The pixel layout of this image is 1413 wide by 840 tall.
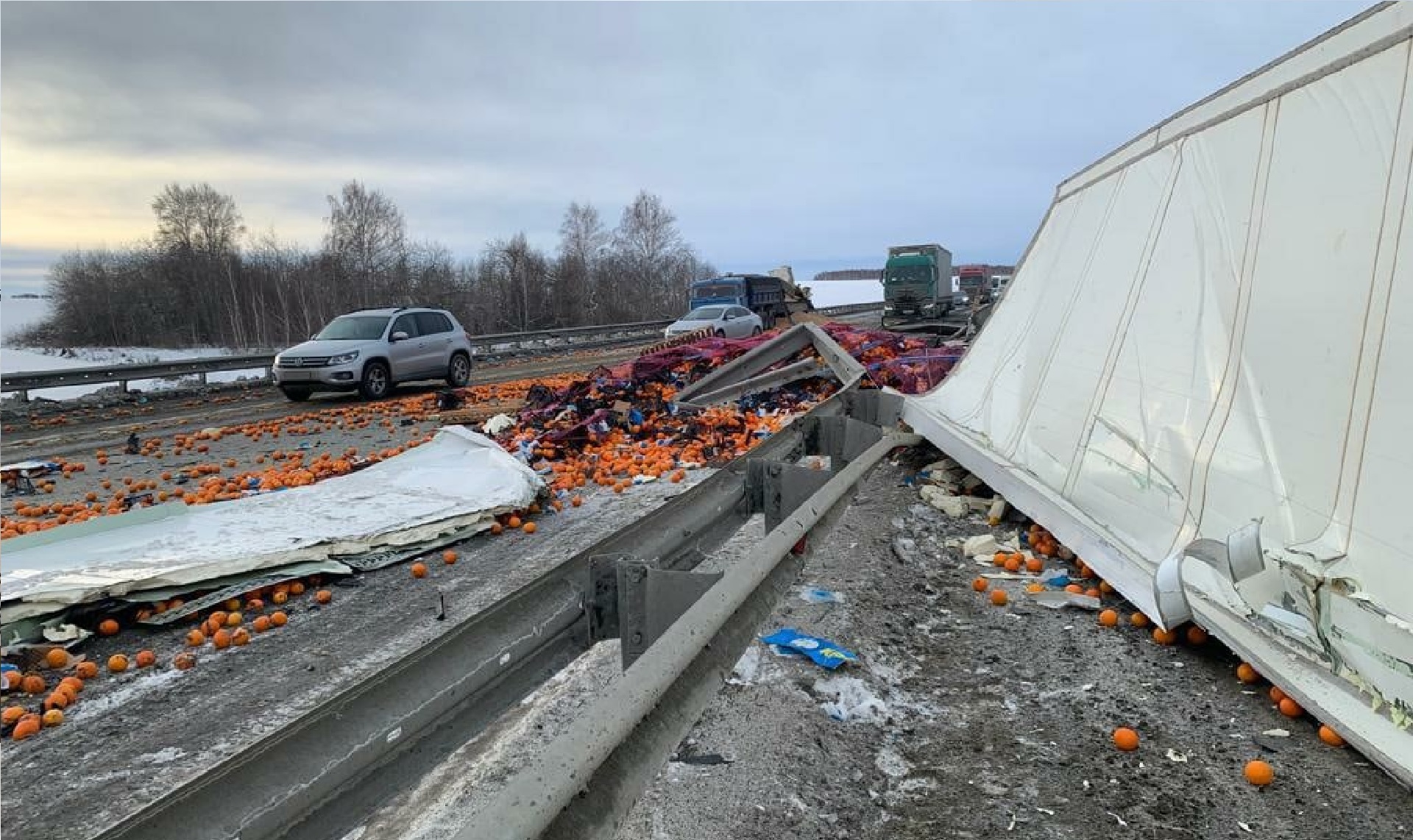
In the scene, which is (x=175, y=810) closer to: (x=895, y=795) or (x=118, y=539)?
(x=895, y=795)

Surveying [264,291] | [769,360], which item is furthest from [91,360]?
[769,360]

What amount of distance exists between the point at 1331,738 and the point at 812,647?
2034 millimetres

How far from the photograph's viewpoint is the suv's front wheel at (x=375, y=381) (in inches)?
641

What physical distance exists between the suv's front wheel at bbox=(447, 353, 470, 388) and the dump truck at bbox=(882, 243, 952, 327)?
22.0m

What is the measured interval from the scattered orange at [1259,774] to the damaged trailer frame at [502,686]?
5.68 feet

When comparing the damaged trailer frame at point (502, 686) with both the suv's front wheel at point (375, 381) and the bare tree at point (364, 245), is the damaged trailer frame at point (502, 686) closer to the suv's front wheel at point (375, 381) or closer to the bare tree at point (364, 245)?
the suv's front wheel at point (375, 381)

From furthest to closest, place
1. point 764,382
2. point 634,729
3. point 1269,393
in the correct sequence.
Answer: point 764,382 < point 1269,393 < point 634,729

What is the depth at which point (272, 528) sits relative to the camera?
5.73 meters

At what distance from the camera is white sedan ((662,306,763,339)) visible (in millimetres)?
25531

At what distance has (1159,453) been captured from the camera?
13.5ft

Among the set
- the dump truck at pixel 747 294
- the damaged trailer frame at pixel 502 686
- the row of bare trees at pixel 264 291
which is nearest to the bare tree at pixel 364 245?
the row of bare trees at pixel 264 291

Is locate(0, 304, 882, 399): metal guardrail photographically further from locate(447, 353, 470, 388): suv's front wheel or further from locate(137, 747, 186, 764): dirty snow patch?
locate(137, 747, 186, 764): dirty snow patch

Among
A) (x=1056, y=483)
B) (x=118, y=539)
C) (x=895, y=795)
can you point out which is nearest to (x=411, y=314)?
(x=118, y=539)

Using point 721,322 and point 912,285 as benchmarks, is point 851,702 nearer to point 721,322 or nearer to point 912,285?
point 721,322
